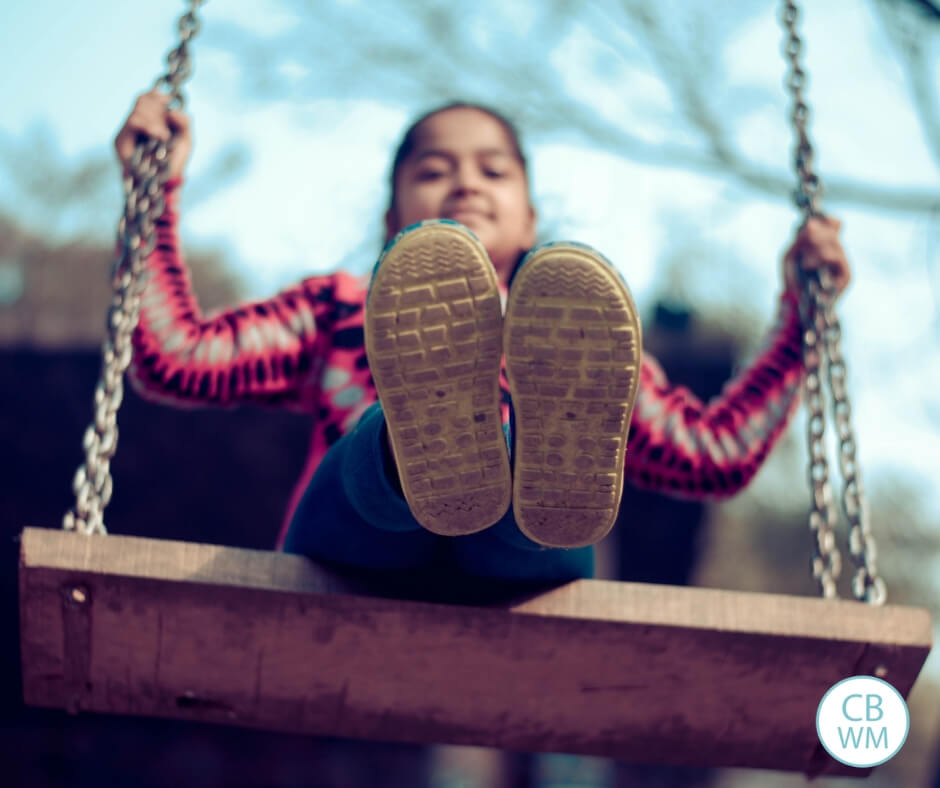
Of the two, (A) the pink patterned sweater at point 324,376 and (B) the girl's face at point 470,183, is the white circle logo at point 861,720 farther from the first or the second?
(B) the girl's face at point 470,183

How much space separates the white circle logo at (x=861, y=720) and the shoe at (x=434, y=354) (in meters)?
0.65

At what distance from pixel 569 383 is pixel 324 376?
0.72m

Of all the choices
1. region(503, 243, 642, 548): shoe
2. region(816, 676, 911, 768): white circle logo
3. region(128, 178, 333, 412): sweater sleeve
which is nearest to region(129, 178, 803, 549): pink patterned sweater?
region(128, 178, 333, 412): sweater sleeve

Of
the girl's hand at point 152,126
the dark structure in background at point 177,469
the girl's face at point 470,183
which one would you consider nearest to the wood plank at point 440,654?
the girl's hand at point 152,126

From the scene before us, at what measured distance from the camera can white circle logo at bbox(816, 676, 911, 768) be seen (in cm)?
145

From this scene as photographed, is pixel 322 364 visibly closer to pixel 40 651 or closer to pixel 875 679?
pixel 40 651

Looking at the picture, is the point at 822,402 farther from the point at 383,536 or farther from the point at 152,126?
the point at 152,126

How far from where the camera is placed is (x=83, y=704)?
1445 mm

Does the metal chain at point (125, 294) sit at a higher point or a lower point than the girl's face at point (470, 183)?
lower

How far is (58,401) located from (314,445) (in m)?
3.51

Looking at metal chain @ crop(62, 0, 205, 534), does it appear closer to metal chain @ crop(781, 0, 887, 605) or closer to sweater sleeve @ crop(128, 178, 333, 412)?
sweater sleeve @ crop(128, 178, 333, 412)

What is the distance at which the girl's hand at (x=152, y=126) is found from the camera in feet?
5.28

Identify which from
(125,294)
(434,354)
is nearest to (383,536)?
(434,354)

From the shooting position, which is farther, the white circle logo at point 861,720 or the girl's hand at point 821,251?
the girl's hand at point 821,251
